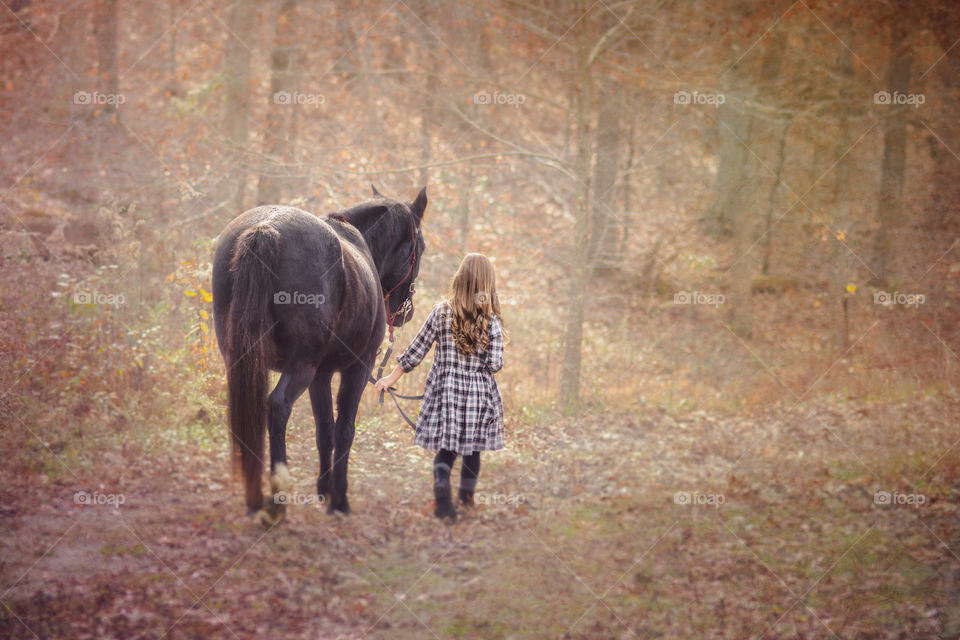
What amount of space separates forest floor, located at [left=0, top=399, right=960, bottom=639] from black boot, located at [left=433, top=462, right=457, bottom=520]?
0.14m

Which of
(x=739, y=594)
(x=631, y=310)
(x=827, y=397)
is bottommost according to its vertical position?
(x=739, y=594)

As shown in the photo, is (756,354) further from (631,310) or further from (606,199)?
(606,199)

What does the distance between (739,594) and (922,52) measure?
32.8 feet

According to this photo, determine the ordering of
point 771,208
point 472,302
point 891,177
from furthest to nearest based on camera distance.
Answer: point 771,208 < point 891,177 < point 472,302

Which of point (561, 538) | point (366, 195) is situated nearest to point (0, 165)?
point (366, 195)

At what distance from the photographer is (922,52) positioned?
10.4 meters

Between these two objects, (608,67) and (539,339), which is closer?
(608,67)

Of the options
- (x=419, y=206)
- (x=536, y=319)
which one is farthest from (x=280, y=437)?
(x=536, y=319)

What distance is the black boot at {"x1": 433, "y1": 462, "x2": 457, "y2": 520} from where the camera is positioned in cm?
473

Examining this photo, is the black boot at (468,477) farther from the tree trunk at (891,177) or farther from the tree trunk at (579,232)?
the tree trunk at (891,177)

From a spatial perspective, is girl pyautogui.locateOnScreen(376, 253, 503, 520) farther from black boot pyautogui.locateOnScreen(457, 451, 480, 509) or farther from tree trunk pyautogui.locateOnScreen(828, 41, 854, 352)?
tree trunk pyautogui.locateOnScreen(828, 41, 854, 352)

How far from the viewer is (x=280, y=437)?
4.22m

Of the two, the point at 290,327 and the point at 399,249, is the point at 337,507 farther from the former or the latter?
the point at 399,249

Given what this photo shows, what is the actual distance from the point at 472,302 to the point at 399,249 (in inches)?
47.4
